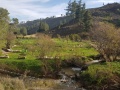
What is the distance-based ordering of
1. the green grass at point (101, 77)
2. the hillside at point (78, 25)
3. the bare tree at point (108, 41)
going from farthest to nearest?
1. the hillside at point (78, 25)
2. the bare tree at point (108, 41)
3. the green grass at point (101, 77)

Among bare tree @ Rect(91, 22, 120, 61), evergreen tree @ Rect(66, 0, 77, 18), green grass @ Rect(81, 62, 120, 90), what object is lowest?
green grass @ Rect(81, 62, 120, 90)

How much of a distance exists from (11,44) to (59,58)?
84.6ft

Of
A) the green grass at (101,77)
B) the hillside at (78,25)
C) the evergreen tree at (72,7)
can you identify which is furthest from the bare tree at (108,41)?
the evergreen tree at (72,7)

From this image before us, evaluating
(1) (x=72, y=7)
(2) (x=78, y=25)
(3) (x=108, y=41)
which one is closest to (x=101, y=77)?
(3) (x=108, y=41)

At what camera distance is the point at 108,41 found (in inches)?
1702

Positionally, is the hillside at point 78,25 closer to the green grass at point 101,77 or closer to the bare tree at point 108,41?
the bare tree at point 108,41

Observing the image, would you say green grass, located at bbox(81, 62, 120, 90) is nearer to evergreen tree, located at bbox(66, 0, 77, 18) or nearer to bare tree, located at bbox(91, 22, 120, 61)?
bare tree, located at bbox(91, 22, 120, 61)

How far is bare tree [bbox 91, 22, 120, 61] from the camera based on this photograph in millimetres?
42969

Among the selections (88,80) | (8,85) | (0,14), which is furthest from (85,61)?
(0,14)

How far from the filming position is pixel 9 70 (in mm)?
41312

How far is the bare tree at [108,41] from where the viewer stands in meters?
43.0

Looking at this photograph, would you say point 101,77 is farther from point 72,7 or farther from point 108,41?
point 72,7

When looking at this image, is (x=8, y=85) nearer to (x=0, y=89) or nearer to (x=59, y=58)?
(x=0, y=89)

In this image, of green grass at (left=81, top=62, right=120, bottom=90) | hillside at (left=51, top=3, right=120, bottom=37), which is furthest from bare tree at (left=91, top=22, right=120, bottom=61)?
hillside at (left=51, top=3, right=120, bottom=37)
